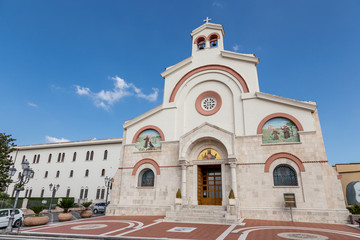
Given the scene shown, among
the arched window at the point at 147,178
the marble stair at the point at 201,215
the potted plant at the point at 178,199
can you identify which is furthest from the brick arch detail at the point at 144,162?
the marble stair at the point at 201,215

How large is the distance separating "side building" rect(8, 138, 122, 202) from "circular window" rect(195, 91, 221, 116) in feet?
60.3

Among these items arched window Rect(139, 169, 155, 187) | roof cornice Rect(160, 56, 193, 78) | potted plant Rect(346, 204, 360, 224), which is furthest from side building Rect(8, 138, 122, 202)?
potted plant Rect(346, 204, 360, 224)

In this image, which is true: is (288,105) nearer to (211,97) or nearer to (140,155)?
(211,97)

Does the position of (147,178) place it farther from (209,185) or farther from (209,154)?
(209,154)

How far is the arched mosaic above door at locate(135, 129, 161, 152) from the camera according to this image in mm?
20781

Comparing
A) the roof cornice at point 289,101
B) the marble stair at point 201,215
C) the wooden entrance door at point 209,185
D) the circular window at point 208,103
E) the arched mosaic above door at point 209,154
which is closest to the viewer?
the marble stair at point 201,215

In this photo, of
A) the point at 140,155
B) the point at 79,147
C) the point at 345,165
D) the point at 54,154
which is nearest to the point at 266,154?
the point at 140,155

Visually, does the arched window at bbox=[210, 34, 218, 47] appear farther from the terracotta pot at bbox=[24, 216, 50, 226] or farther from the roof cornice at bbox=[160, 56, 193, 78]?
the terracotta pot at bbox=[24, 216, 50, 226]

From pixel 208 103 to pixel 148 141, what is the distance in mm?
6760

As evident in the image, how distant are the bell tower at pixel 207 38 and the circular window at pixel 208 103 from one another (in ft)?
15.2

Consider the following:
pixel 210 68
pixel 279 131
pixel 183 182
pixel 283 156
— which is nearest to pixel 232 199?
pixel 183 182

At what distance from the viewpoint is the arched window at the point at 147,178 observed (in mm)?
19952

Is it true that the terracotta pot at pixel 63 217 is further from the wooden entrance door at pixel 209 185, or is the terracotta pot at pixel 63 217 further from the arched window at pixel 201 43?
the arched window at pixel 201 43

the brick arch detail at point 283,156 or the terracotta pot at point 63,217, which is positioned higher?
the brick arch detail at point 283,156
